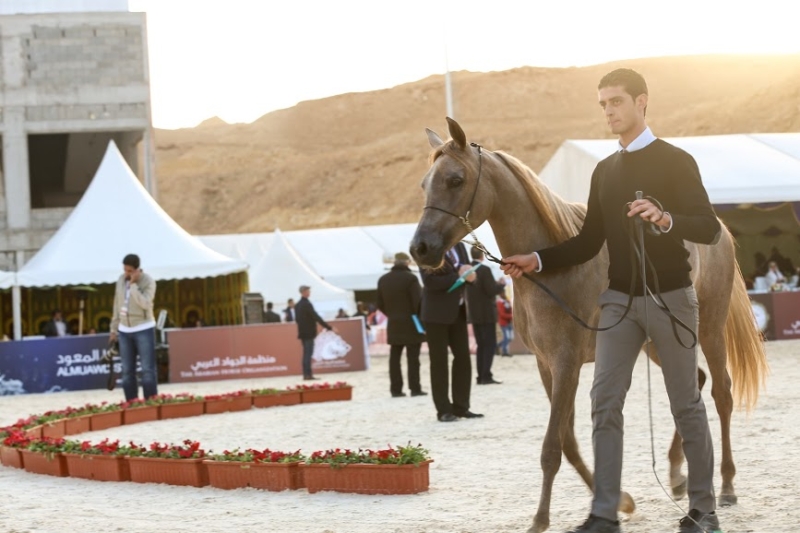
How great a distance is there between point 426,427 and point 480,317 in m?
5.89

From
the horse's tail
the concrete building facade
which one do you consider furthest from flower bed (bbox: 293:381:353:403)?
the concrete building facade

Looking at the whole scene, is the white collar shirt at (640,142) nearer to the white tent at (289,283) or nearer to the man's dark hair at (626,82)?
the man's dark hair at (626,82)

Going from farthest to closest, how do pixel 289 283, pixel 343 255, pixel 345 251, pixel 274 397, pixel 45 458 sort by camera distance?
pixel 345 251, pixel 343 255, pixel 289 283, pixel 274 397, pixel 45 458

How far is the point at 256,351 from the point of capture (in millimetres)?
24391

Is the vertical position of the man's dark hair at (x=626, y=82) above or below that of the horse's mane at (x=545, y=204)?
above

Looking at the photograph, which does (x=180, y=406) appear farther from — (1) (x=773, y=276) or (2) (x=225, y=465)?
(1) (x=773, y=276)

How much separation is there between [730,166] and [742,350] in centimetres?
1907

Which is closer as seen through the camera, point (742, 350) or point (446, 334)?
point (742, 350)

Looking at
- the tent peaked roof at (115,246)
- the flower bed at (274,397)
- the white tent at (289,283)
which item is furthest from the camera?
the white tent at (289,283)

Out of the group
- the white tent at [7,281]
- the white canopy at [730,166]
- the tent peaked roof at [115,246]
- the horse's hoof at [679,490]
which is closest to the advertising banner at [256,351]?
the tent peaked roof at [115,246]

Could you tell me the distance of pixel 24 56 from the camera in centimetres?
3578

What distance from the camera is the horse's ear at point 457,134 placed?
581 cm

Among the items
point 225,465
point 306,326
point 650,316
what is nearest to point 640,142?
point 650,316

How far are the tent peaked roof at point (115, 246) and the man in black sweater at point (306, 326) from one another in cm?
285
